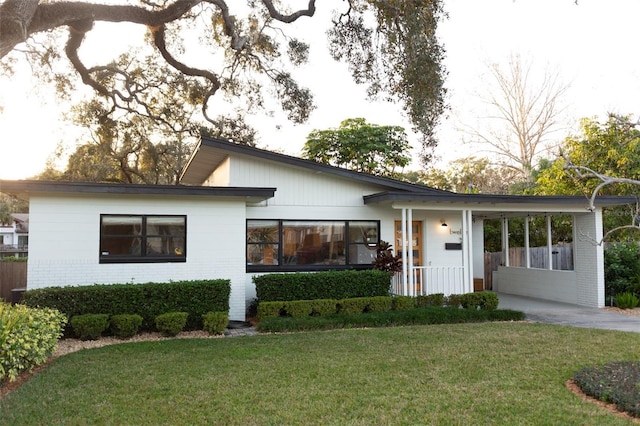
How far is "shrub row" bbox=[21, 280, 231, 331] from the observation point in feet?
27.5

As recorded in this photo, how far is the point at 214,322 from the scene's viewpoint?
28.8ft

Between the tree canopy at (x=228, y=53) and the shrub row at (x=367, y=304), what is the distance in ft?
12.1

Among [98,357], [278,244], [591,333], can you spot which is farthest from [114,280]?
[591,333]

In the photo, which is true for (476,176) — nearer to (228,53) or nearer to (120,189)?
(228,53)

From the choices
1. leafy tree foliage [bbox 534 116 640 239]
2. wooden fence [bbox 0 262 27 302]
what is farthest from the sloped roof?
leafy tree foliage [bbox 534 116 640 239]

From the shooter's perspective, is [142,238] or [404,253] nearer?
[142,238]

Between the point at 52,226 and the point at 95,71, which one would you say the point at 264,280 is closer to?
the point at 52,226

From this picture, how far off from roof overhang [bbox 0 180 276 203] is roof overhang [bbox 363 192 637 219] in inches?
123

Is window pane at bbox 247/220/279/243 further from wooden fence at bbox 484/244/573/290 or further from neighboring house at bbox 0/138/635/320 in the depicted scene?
wooden fence at bbox 484/244/573/290

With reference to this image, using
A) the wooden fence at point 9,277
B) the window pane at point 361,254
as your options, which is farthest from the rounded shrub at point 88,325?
the window pane at point 361,254

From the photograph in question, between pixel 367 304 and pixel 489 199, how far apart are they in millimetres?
4046

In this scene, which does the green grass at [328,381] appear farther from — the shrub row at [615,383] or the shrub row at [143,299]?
the shrub row at [143,299]

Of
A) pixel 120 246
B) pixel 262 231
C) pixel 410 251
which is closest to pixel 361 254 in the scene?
pixel 410 251

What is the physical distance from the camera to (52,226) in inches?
360
